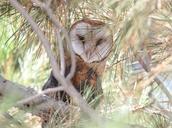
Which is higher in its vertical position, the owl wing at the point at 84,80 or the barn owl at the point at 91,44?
the barn owl at the point at 91,44

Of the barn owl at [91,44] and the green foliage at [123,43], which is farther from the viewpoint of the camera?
the barn owl at [91,44]

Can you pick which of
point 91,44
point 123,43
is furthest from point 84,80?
point 123,43

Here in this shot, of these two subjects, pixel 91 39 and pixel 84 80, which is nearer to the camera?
pixel 91 39

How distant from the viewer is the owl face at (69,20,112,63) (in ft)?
3.33

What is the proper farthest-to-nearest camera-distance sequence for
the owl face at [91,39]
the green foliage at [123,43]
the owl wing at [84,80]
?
the owl wing at [84,80] → the owl face at [91,39] → the green foliage at [123,43]

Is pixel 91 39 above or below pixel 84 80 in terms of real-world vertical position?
above

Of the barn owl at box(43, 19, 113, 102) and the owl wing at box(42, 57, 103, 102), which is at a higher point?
the barn owl at box(43, 19, 113, 102)

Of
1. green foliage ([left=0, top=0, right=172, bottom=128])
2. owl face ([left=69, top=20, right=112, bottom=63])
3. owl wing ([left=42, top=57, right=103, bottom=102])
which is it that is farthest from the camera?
owl wing ([left=42, top=57, right=103, bottom=102])

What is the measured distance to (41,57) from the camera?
4.56ft

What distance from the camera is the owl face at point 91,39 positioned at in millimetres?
1014

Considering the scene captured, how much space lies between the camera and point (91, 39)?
1028mm

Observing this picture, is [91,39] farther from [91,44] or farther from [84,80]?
[84,80]

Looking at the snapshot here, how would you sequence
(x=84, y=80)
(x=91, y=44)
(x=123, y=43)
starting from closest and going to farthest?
(x=123, y=43), (x=91, y=44), (x=84, y=80)

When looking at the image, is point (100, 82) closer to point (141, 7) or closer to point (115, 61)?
point (115, 61)
